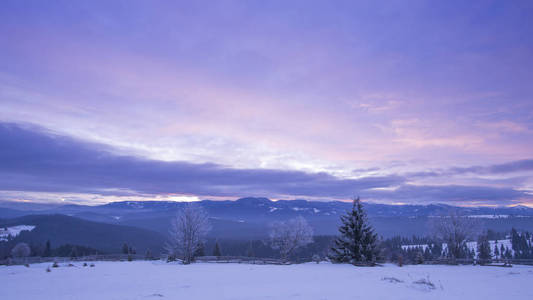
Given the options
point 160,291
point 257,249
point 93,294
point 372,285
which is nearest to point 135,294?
point 160,291

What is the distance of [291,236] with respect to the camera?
191ft

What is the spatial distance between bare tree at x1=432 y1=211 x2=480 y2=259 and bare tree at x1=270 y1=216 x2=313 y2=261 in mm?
23244

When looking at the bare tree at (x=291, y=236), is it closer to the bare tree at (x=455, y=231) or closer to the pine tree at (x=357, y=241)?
the bare tree at (x=455, y=231)

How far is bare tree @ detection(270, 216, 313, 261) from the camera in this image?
5781 centimetres

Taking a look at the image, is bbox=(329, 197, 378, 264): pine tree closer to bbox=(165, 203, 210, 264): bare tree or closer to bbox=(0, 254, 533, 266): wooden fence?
bbox=(0, 254, 533, 266): wooden fence

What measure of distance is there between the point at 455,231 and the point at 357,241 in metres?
21.7

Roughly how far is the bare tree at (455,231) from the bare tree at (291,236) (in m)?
23.2

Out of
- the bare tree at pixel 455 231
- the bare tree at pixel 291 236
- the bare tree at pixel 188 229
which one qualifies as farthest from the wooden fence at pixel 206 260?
the bare tree at pixel 291 236

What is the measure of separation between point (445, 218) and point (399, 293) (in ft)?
143

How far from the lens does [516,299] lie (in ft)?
37.9

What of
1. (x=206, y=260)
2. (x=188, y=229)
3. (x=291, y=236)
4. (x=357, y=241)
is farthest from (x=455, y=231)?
(x=188, y=229)

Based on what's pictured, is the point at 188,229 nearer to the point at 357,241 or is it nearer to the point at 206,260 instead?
the point at 206,260

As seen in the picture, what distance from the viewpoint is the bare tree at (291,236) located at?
5781 centimetres

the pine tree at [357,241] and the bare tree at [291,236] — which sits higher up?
the pine tree at [357,241]
